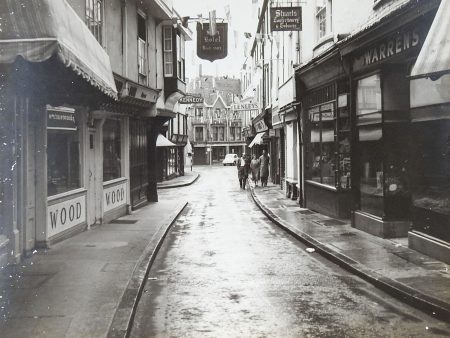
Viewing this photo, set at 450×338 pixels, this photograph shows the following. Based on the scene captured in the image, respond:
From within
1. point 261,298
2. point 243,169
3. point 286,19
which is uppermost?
point 286,19

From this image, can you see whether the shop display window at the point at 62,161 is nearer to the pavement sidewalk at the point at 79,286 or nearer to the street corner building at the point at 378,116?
the pavement sidewalk at the point at 79,286

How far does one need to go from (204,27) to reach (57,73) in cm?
1165

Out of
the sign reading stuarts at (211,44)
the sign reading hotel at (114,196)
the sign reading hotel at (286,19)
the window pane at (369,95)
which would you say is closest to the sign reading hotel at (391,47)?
the window pane at (369,95)

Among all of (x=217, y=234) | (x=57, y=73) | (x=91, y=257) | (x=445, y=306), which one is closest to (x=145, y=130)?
(x=217, y=234)

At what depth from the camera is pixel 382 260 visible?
30.0 ft

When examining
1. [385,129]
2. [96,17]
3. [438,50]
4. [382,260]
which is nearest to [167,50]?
[96,17]

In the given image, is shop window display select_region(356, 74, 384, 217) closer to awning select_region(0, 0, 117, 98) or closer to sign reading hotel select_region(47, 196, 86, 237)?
sign reading hotel select_region(47, 196, 86, 237)

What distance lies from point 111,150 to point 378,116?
784 cm

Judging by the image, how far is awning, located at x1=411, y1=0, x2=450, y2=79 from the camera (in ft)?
21.1

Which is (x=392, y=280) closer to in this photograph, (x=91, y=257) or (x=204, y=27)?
(x=91, y=257)

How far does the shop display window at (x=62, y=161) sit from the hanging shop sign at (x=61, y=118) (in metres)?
0.10

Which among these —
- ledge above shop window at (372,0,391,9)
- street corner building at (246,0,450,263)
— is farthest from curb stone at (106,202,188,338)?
ledge above shop window at (372,0,391,9)

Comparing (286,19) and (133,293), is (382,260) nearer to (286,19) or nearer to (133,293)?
(133,293)

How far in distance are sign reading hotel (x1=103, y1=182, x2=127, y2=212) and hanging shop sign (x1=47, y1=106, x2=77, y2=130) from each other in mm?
2955
